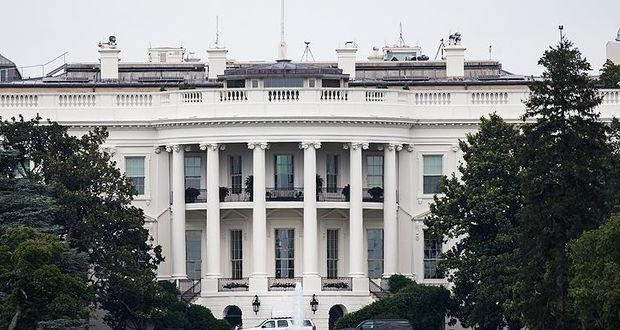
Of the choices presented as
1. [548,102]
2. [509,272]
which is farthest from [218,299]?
[548,102]

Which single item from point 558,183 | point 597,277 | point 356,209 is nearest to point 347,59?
point 356,209

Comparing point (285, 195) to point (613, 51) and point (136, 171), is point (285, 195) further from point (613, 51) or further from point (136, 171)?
point (613, 51)

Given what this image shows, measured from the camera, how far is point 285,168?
144 meters

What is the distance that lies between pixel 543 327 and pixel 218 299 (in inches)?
1114

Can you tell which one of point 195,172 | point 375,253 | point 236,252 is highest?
point 195,172

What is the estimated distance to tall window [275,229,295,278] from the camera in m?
144

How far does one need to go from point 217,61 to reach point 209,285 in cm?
1520

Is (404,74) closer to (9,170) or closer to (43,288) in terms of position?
(9,170)

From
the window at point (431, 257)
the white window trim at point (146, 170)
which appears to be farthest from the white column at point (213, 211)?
the window at point (431, 257)

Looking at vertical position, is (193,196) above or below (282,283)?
above

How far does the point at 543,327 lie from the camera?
11612 cm

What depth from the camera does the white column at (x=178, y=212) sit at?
143m

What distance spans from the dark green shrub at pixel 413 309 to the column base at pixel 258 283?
5.22 meters

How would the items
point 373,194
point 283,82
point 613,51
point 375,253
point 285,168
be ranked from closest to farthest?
point 283,82, point 285,168, point 373,194, point 375,253, point 613,51
